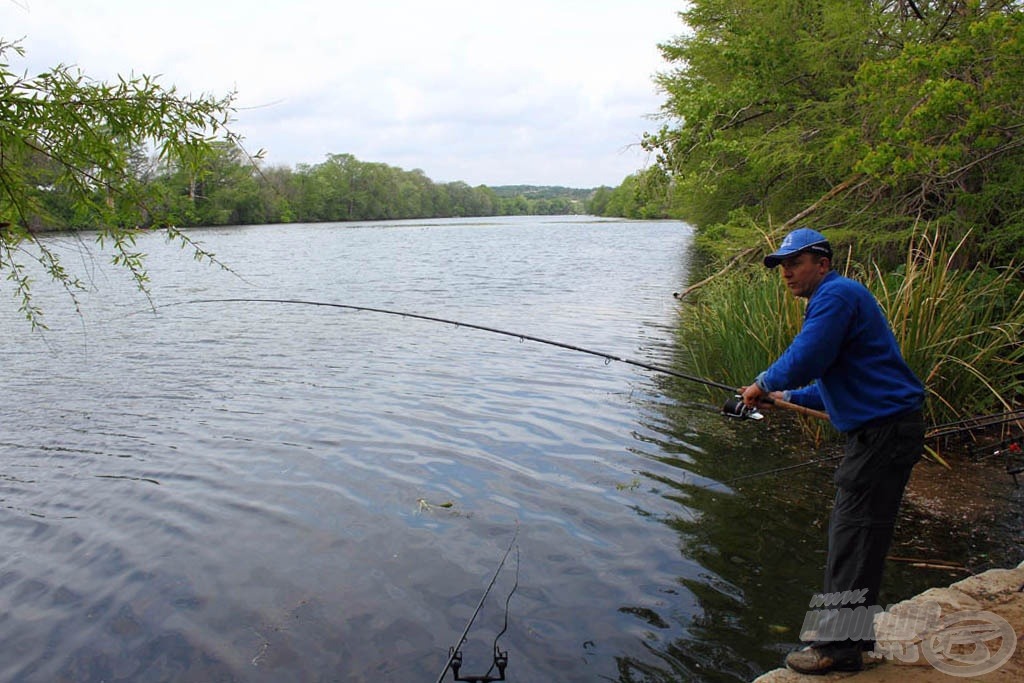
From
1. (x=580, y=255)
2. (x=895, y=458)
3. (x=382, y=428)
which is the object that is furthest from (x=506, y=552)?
(x=580, y=255)

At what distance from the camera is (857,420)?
11.9 feet

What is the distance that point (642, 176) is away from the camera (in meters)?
15.6

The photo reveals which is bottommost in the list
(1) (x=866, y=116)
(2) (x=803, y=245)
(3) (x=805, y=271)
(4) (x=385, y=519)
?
(4) (x=385, y=519)

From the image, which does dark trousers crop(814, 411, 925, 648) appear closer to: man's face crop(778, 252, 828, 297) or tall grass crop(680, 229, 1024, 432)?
man's face crop(778, 252, 828, 297)

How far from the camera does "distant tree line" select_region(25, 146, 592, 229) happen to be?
5.34 m

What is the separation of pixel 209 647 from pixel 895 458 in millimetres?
3995

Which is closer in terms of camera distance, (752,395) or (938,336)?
(752,395)

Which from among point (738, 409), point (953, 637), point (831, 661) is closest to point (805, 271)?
point (738, 409)

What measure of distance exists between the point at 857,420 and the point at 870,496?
0.36 metres

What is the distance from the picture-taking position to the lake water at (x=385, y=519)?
4.62 m

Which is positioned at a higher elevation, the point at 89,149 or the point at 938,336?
the point at 89,149

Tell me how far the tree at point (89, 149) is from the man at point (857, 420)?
12.5 ft

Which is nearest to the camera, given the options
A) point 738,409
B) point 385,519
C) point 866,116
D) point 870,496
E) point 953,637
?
point 870,496

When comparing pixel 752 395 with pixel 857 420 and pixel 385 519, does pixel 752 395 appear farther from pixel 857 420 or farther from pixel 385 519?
pixel 385 519
